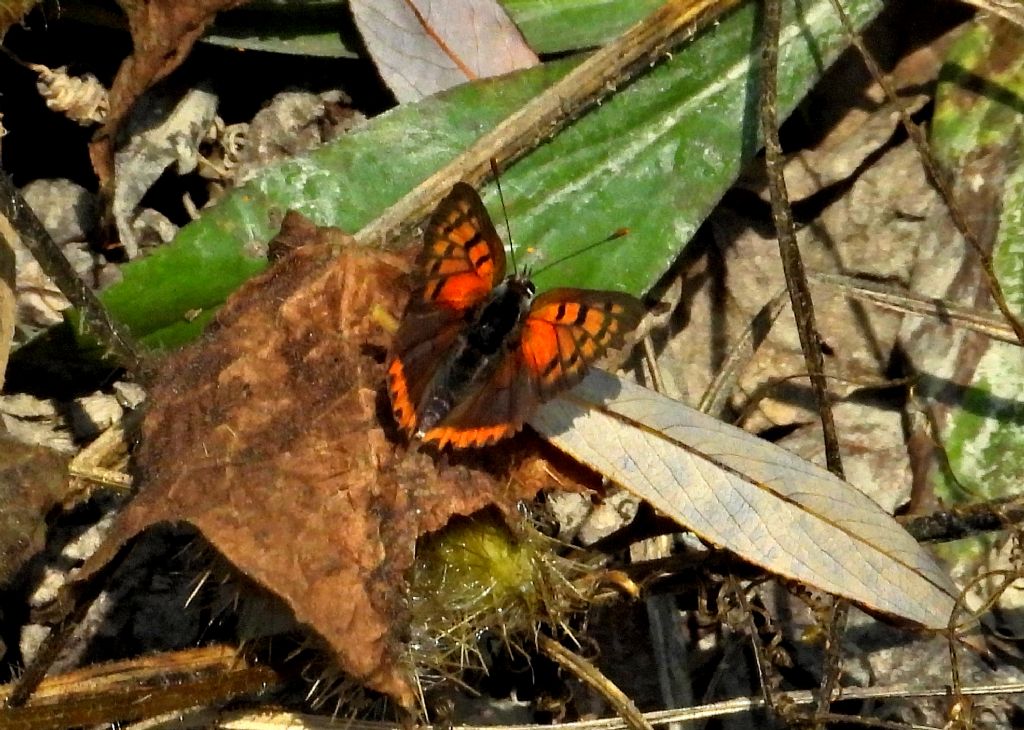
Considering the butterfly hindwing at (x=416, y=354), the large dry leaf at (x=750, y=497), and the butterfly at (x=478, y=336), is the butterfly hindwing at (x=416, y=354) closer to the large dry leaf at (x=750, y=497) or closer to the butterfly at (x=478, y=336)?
the butterfly at (x=478, y=336)

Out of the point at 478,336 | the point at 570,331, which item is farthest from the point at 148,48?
the point at 570,331

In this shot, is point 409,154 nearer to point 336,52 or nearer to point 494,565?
point 336,52

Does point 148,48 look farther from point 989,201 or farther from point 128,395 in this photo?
point 989,201

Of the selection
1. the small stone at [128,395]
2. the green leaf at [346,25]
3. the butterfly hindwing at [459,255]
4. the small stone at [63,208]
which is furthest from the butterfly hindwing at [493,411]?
the small stone at [63,208]

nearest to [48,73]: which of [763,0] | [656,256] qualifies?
[656,256]

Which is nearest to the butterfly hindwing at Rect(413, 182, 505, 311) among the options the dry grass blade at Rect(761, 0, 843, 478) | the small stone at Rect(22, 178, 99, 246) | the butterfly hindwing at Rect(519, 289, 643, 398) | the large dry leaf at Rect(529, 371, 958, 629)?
the butterfly hindwing at Rect(519, 289, 643, 398)
